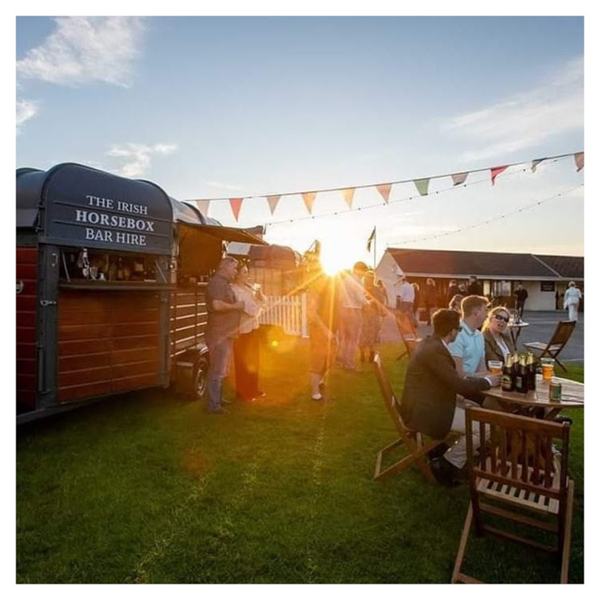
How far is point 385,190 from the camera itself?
27.2ft

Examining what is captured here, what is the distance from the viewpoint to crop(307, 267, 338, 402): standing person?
18.7ft

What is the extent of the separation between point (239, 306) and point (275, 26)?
2.82 meters

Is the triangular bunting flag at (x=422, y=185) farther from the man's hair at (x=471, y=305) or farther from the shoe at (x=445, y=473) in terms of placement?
the shoe at (x=445, y=473)

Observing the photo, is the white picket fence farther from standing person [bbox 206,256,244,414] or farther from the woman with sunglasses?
the woman with sunglasses

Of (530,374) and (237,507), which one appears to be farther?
(530,374)

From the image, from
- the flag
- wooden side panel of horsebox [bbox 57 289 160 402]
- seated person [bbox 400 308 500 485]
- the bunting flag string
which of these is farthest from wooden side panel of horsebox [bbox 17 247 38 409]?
the flag

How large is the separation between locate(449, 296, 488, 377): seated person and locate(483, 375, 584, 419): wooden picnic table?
0.52 meters

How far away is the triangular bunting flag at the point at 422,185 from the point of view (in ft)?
26.7

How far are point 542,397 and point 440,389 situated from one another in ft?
2.36

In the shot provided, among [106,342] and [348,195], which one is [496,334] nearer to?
[106,342]

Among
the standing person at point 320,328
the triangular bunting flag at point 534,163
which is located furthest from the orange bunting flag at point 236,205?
the triangular bunting flag at point 534,163

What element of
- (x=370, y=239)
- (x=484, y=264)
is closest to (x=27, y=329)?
(x=370, y=239)
